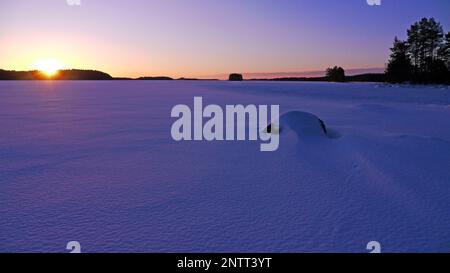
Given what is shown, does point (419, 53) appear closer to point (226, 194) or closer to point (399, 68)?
point (399, 68)

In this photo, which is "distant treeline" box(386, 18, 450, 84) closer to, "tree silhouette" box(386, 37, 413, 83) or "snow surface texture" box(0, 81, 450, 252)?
"tree silhouette" box(386, 37, 413, 83)

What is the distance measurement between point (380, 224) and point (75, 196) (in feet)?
7.36

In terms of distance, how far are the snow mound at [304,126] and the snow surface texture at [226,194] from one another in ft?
0.13

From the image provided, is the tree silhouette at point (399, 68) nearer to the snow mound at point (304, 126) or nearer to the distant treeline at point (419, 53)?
the distant treeline at point (419, 53)

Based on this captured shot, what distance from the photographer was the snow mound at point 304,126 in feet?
14.5

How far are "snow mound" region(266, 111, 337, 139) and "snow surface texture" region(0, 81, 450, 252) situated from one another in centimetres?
4

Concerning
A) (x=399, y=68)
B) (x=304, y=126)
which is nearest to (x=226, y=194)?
(x=304, y=126)

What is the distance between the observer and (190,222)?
6.49 ft

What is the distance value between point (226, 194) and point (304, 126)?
246cm

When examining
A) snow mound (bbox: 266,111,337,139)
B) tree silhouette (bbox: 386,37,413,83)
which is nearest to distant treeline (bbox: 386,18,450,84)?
tree silhouette (bbox: 386,37,413,83)

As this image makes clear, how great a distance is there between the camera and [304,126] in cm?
451

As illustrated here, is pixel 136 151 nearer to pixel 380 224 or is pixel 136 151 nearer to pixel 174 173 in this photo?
pixel 174 173

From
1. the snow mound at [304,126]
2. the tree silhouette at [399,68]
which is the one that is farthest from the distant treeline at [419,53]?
the snow mound at [304,126]
